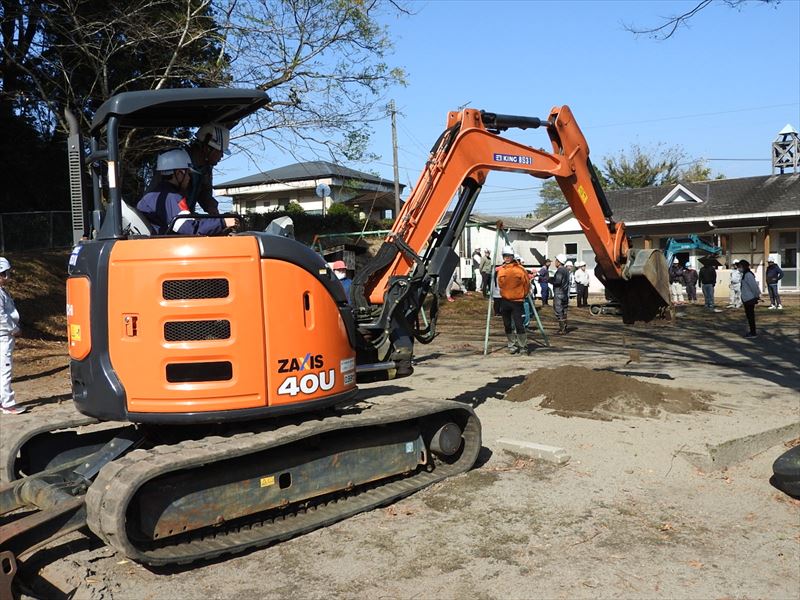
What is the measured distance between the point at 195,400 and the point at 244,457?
21.6 inches

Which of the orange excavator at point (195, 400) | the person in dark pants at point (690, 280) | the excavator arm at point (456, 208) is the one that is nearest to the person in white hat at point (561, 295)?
the excavator arm at point (456, 208)

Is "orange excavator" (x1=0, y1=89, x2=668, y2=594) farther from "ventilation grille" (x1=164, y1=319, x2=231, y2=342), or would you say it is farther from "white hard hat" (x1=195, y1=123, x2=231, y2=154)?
"white hard hat" (x1=195, y1=123, x2=231, y2=154)

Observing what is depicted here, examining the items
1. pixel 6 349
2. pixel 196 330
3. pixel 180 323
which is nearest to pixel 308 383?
pixel 196 330

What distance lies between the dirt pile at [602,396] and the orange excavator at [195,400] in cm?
303

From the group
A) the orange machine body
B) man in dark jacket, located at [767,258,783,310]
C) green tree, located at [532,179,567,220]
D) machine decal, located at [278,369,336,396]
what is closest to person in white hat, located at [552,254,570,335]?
man in dark jacket, located at [767,258,783,310]

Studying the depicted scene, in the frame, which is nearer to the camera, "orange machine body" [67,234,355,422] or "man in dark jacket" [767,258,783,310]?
"orange machine body" [67,234,355,422]

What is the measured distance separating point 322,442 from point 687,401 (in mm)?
5146

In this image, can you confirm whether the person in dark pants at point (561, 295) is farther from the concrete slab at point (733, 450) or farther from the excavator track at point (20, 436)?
the excavator track at point (20, 436)

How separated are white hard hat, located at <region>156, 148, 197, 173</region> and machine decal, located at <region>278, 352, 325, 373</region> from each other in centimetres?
161

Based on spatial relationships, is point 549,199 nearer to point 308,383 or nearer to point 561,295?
point 561,295

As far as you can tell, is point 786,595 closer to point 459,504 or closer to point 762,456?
point 459,504

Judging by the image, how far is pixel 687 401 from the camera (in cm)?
868

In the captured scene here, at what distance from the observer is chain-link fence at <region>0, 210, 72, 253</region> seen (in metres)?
20.4

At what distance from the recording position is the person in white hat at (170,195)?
5.26m
